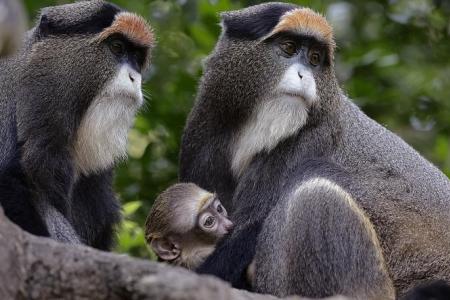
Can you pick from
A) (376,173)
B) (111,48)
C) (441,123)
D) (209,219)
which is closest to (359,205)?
(376,173)

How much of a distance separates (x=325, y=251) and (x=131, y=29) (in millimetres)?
2136

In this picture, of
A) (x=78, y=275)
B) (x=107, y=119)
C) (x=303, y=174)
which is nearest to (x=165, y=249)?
(x=107, y=119)

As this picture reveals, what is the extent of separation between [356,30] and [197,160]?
519 cm

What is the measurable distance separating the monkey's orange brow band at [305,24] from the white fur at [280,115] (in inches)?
11.4

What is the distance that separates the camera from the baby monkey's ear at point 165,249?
7621mm

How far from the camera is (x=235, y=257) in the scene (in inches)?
289

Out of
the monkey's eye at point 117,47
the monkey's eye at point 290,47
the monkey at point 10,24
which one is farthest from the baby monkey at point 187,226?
the monkey at point 10,24

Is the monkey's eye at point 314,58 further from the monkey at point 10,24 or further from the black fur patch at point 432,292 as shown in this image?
the monkey at point 10,24

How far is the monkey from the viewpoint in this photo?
5.18 meters

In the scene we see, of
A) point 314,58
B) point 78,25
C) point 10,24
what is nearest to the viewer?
point 10,24

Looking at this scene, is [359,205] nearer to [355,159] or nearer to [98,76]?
[355,159]

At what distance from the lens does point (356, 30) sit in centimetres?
1275

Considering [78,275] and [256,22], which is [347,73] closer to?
[256,22]

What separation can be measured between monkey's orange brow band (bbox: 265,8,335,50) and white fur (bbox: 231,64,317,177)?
29cm
